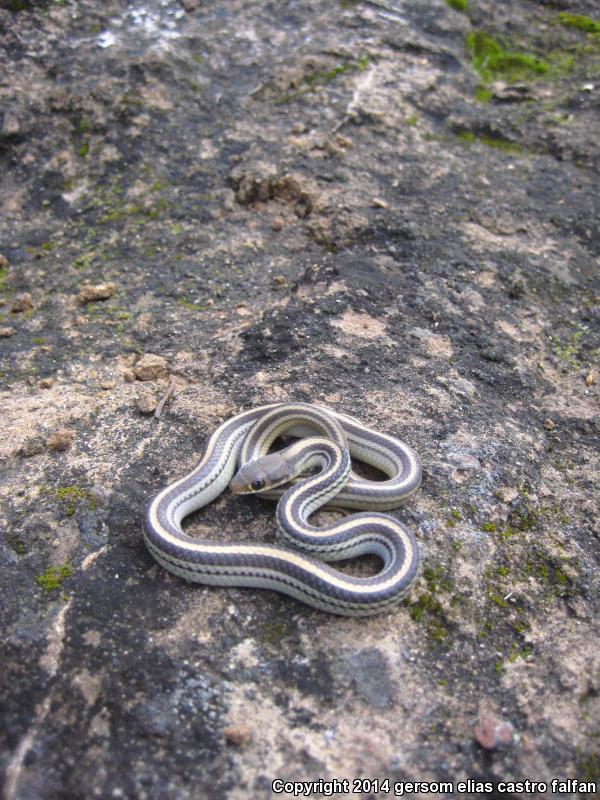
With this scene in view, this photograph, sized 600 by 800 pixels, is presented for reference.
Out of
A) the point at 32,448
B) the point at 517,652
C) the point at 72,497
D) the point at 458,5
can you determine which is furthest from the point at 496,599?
the point at 458,5

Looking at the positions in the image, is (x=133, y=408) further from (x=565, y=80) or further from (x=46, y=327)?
(x=565, y=80)

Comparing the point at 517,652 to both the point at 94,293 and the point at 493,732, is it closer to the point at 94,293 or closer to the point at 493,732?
the point at 493,732

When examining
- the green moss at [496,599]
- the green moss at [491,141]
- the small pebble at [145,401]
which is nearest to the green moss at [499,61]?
the green moss at [491,141]

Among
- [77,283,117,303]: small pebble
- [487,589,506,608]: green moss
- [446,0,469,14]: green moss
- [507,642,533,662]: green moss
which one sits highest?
[446,0,469,14]: green moss

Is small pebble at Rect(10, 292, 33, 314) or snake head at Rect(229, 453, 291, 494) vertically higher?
snake head at Rect(229, 453, 291, 494)

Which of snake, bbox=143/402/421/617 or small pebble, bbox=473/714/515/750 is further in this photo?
snake, bbox=143/402/421/617

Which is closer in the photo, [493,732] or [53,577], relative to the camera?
[493,732]

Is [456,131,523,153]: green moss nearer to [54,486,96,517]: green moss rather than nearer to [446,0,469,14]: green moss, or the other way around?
[446,0,469,14]: green moss

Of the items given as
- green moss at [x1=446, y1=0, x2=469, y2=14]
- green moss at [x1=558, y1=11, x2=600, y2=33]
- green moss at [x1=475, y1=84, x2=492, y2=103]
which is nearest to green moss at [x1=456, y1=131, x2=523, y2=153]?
green moss at [x1=475, y1=84, x2=492, y2=103]
